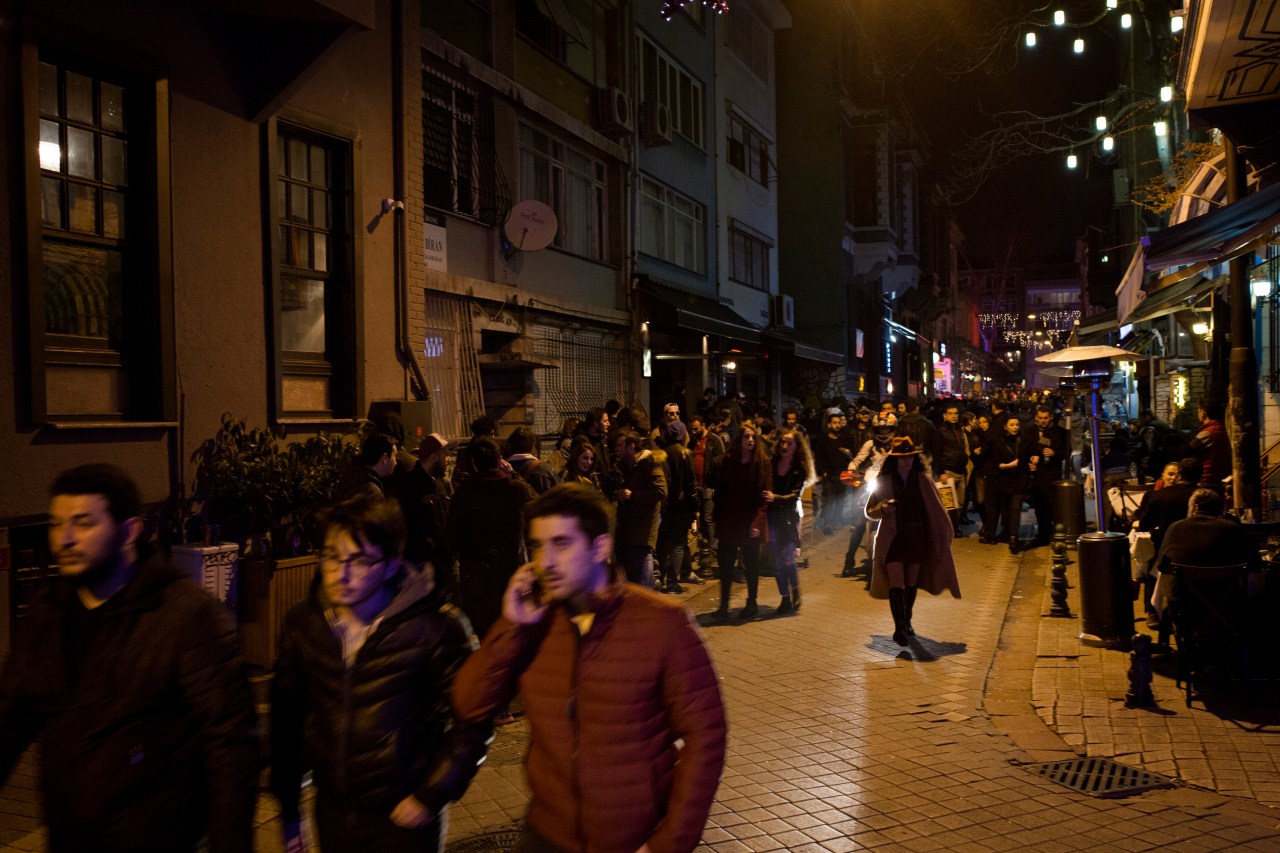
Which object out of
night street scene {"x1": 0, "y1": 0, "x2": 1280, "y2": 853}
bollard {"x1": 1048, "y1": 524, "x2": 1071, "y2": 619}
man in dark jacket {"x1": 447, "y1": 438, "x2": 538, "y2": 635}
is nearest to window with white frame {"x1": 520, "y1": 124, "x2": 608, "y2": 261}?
night street scene {"x1": 0, "y1": 0, "x2": 1280, "y2": 853}

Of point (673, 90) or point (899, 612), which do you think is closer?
point (899, 612)

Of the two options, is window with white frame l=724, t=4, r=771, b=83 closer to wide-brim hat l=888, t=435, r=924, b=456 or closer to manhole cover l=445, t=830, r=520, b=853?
wide-brim hat l=888, t=435, r=924, b=456

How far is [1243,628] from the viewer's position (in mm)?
6992

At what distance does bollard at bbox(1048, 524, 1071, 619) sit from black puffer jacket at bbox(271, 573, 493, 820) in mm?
8406

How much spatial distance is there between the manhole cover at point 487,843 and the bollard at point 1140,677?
4.48 m

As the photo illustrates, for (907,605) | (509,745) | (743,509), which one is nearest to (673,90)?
(743,509)

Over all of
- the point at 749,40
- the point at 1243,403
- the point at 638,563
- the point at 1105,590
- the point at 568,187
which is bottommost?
the point at 1105,590

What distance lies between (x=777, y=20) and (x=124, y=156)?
2434 cm

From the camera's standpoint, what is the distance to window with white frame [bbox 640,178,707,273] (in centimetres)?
2016

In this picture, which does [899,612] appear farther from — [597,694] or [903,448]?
[597,694]

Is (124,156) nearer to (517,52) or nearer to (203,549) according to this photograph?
(203,549)

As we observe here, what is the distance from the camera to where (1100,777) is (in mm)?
5824

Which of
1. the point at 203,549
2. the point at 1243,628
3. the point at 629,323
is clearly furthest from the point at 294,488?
the point at 629,323

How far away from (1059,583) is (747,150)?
1925cm
